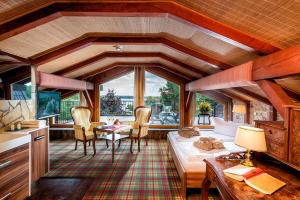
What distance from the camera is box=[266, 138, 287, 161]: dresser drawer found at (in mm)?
1682

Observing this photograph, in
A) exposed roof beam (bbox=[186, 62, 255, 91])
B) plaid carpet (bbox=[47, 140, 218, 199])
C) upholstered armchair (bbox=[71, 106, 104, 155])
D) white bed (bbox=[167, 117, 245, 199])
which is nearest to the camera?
exposed roof beam (bbox=[186, 62, 255, 91])

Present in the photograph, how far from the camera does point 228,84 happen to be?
2959mm

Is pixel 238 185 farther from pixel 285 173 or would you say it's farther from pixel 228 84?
pixel 228 84

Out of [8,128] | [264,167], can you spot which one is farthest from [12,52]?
[264,167]

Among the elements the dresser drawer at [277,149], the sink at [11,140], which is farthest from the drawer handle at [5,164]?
the dresser drawer at [277,149]

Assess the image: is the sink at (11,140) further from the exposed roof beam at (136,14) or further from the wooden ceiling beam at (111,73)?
the wooden ceiling beam at (111,73)

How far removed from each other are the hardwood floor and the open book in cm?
222

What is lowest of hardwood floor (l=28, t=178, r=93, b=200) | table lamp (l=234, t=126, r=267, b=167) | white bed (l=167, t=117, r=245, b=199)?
hardwood floor (l=28, t=178, r=93, b=200)

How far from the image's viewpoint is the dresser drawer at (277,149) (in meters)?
1.68

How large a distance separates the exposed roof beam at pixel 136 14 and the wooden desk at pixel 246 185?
1.23 m

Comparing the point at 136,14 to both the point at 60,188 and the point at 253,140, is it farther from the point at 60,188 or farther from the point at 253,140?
the point at 60,188

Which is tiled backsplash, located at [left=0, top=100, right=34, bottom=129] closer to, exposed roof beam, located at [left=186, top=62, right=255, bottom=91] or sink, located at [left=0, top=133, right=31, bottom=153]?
sink, located at [left=0, top=133, right=31, bottom=153]

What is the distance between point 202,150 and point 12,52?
353 cm

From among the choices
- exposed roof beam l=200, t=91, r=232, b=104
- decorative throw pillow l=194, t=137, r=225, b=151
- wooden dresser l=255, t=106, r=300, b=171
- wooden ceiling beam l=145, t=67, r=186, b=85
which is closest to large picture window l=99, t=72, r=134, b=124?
wooden ceiling beam l=145, t=67, r=186, b=85
